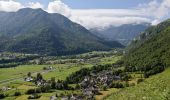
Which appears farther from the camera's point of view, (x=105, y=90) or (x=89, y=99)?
(x=105, y=90)

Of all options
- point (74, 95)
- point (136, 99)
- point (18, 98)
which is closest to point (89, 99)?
point (74, 95)

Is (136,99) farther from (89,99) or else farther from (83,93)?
(83,93)

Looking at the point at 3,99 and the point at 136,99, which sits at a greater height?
the point at 136,99

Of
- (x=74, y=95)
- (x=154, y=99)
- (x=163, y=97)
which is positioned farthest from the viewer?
(x=74, y=95)

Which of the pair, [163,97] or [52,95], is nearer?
[163,97]

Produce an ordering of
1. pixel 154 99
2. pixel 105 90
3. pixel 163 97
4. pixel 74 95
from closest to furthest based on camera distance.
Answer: pixel 163 97, pixel 154 99, pixel 74 95, pixel 105 90

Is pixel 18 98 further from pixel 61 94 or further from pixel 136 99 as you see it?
pixel 136 99

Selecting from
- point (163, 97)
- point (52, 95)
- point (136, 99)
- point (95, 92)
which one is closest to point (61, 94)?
point (52, 95)

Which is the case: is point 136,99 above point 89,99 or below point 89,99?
above

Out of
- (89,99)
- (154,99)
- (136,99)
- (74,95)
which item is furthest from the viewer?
(74,95)
